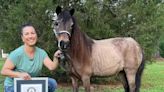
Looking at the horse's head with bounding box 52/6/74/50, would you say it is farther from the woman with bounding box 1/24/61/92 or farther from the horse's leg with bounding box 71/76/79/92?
the woman with bounding box 1/24/61/92

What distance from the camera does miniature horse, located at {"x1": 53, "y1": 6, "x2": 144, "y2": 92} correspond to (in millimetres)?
5844

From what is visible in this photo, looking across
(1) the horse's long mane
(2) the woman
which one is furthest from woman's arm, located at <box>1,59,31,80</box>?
(1) the horse's long mane

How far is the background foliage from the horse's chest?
3.29m

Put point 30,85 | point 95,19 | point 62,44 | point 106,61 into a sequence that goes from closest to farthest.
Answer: point 30,85 → point 62,44 → point 106,61 → point 95,19

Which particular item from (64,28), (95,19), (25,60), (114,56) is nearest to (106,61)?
(114,56)

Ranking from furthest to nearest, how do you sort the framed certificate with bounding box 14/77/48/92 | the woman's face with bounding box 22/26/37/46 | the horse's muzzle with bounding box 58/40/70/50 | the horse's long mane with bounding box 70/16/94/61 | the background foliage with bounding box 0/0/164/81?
the background foliage with bounding box 0/0/164/81 < the horse's long mane with bounding box 70/16/94/61 < the horse's muzzle with bounding box 58/40/70/50 < the woman's face with bounding box 22/26/37/46 < the framed certificate with bounding box 14/77/48/92

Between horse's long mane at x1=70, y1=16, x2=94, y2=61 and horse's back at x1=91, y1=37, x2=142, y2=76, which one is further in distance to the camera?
horse's back at x1=91, y1=37, x2=142, y2=76

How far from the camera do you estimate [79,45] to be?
20.7ft

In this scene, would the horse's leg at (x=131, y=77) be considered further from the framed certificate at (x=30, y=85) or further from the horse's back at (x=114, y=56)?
the framed certificate at (x=30, y=85)

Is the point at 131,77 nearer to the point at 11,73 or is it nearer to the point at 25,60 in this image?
the point at 25,60

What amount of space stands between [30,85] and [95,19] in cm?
598

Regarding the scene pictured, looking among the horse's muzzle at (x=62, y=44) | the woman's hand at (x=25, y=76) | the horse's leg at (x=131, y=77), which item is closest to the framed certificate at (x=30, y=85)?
the woman's hand at (x=25, y=76)

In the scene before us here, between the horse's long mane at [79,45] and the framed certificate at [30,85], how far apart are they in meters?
1.95

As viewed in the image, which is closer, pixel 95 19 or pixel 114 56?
pixel 114 56
